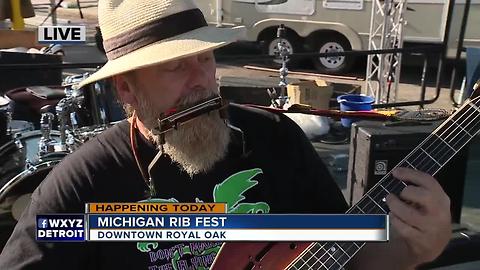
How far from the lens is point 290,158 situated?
1.64 m

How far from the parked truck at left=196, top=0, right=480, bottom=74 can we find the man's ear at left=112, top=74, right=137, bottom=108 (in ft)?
23.9

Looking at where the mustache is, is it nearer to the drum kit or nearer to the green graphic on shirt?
the green graphic on shirt

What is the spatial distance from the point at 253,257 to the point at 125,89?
534 mm

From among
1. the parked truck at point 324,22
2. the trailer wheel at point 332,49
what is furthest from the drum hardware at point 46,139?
the trailer wheel at point 332,49

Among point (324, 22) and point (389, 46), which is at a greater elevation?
point (389, 46)

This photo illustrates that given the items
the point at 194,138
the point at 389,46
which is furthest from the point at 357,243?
the point at 389,46

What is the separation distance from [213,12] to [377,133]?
670 cm

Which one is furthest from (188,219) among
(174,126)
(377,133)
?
(377,133)

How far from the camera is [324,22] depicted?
31.1ft

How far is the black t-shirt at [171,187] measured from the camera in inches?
57.6

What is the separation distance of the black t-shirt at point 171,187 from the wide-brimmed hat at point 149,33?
7.8 inches

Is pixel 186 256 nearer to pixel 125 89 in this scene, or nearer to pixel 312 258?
pixel 312 258

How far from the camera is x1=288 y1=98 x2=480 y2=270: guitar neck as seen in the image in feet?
4.75

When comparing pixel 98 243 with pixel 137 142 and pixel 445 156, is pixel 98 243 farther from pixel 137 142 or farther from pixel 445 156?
pixel 445 156
